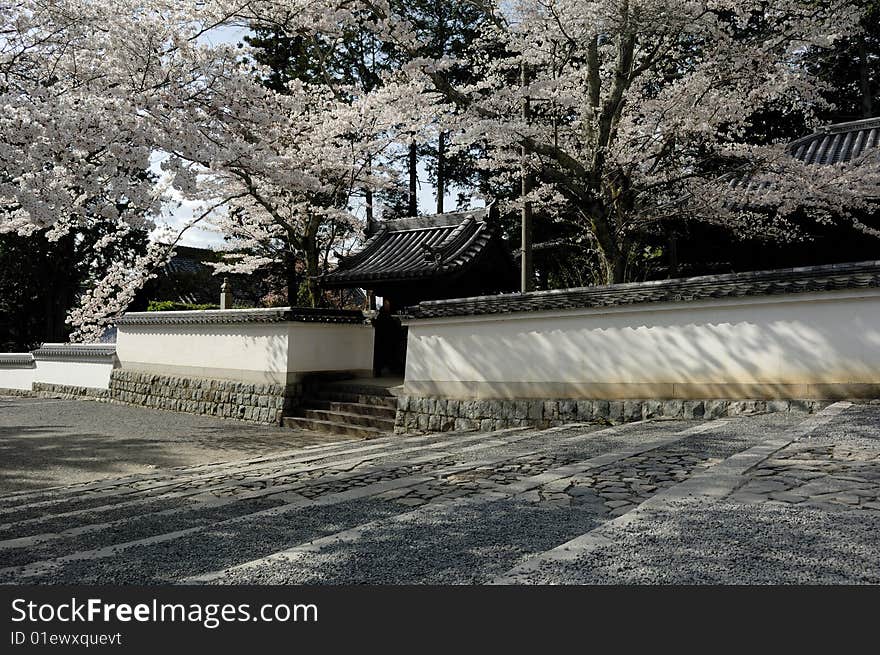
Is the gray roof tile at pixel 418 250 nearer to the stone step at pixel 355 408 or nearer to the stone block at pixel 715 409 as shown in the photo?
the stone step at pixel 355 408

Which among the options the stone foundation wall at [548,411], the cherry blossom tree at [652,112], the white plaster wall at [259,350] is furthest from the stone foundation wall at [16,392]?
the cherry blossom tree at [652,112]

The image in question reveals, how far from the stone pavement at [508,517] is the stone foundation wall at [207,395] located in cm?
663

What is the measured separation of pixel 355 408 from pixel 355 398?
0.46m

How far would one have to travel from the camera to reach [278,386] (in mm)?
13953

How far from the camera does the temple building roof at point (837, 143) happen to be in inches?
575

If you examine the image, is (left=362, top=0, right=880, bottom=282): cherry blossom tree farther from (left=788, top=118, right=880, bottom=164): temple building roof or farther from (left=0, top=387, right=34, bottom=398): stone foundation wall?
(left=0, top=387, right=34, bottom=398): stone foundation wall

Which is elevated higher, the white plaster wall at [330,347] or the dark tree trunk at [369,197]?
the dark tree trunk at [369,197]

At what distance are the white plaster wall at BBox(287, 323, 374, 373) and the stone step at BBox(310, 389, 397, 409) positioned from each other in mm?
676

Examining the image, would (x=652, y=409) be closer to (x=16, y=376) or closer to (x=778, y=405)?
(x=778, y=405)

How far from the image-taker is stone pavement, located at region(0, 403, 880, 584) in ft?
10.1

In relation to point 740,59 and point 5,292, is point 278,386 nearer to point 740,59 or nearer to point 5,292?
point 740,59

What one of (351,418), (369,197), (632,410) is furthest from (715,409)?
(369,197)

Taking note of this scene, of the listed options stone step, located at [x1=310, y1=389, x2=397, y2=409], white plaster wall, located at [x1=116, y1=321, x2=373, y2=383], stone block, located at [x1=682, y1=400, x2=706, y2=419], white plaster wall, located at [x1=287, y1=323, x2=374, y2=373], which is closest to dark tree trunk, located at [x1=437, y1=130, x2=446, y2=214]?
white plaster wall, located at [x1=287, y1=323, x2=374, y2=373]

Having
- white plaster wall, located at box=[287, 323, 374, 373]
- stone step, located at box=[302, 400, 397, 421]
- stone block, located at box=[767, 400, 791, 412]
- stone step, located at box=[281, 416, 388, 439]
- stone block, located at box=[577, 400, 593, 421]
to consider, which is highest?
white plaster wall, located at box=[287, 323, 374, 373]
